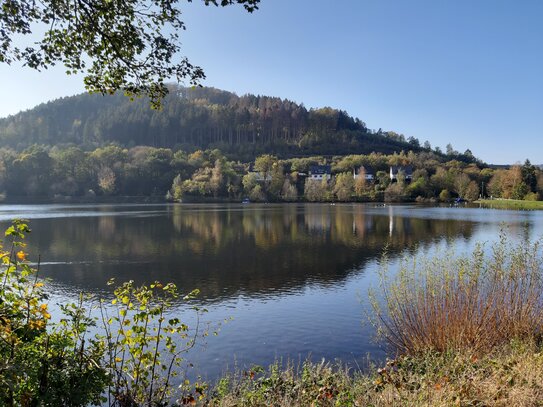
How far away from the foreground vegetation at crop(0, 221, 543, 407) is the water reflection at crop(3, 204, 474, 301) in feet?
29.6

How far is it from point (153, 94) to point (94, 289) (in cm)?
1685

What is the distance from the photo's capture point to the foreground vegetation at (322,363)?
507cm

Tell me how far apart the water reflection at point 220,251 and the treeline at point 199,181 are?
69676 mm

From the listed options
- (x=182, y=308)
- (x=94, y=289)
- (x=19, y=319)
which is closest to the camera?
(x=19, y=319)

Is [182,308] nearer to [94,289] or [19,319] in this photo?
[94,289]

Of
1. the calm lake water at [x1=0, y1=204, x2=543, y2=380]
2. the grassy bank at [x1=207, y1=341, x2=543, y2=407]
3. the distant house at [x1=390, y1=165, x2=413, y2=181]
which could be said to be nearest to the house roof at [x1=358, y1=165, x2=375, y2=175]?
the distant house at [x1=390, y1=165, x2=413, y2=181]

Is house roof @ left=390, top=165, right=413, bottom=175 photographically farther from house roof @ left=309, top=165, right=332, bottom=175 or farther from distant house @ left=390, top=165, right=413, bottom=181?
house roof @ left=309, top=165, right=332, bottom=175

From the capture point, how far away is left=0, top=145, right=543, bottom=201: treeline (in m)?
120

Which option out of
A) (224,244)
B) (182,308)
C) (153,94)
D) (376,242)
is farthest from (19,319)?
(376,242)

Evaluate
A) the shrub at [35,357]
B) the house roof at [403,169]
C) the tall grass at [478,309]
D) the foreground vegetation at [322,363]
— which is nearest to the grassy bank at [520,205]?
the house roof at [403,169]

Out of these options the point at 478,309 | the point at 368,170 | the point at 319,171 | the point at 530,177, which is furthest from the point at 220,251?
the point at 368,170

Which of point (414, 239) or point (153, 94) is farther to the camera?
point (414, 239)

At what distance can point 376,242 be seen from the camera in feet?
124

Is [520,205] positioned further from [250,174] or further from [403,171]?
[250,174]
